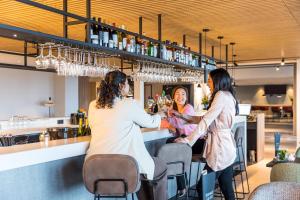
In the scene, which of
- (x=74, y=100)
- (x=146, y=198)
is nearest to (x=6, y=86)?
(x=74, y=100)

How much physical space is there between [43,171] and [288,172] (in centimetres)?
182

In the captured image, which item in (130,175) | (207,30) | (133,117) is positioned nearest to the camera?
(130,175)

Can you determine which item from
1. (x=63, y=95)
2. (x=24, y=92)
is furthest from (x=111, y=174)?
(x=63, y=95)

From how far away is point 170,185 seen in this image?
463cm

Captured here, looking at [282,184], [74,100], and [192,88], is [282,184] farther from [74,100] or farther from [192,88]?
[192,88]

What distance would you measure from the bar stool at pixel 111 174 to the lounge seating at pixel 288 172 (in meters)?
1.01

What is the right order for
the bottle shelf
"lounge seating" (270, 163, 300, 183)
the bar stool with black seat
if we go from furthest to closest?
the bar stool with black seat → the bottle shelf → "lounge seating" (270, 163, 300, 183)

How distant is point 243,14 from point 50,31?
135 inches

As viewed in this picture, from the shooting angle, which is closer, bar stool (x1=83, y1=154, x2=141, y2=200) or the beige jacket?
bar stool (x1=83, y1=154, x2=141, y2=200)

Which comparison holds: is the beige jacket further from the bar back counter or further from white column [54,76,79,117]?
white column [54,76,79,117]

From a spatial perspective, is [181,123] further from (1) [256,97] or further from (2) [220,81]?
(1) [256,97]

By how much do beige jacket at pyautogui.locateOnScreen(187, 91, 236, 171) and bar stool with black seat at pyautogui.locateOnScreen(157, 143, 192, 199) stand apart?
0.42 feet

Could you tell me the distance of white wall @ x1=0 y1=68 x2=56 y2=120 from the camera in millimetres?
9320

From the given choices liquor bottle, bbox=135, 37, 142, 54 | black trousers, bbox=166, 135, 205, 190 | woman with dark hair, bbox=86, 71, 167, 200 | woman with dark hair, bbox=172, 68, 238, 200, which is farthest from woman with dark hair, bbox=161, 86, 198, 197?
woman with dark hair, bbox=86, 71, 167, 200
